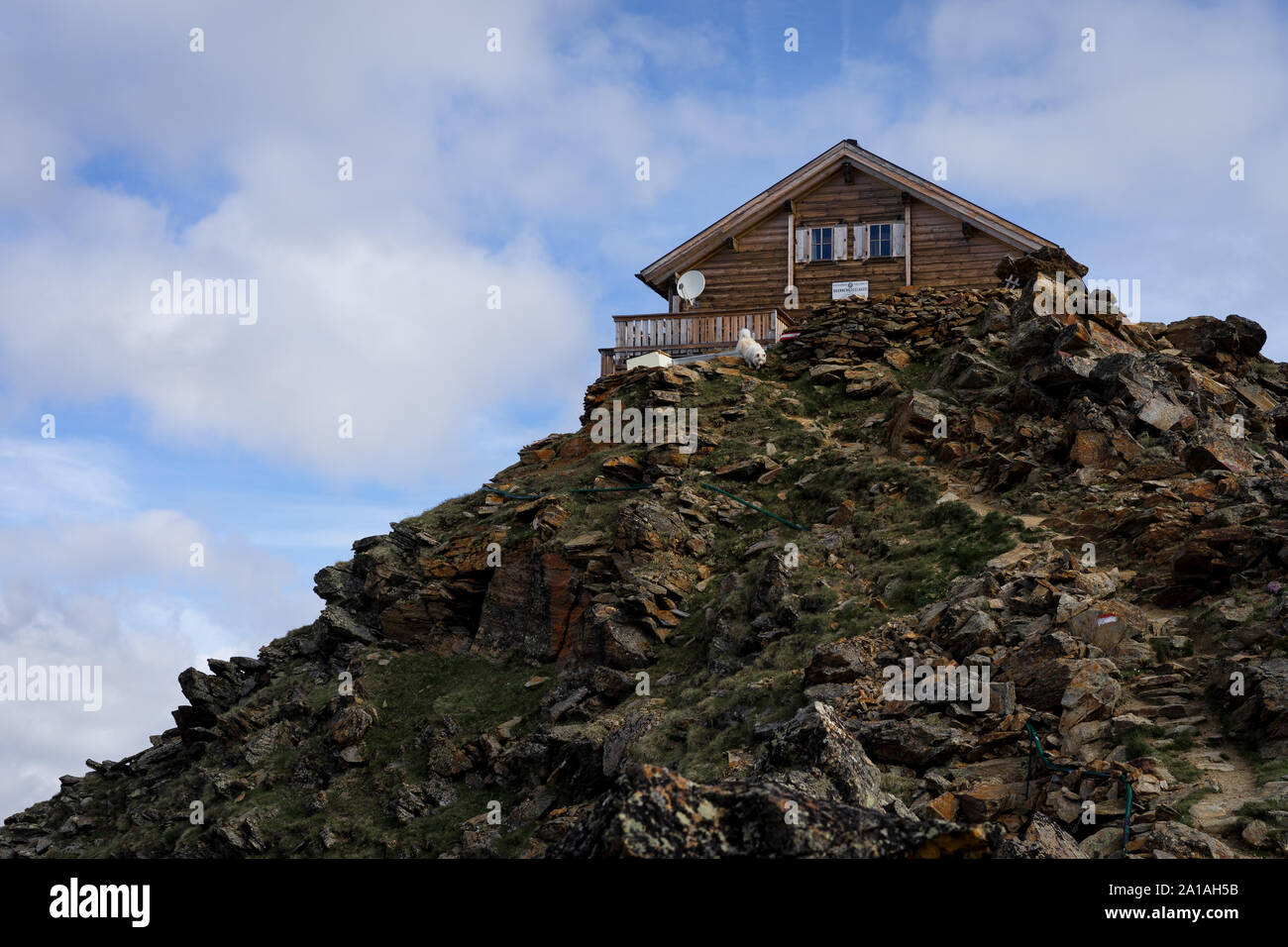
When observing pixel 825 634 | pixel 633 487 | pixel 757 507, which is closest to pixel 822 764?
pixel 825 634

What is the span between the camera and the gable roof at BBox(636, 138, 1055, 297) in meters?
34.7

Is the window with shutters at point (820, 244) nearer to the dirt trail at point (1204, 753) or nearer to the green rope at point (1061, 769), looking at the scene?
the dirt trail at point (1204, 753)

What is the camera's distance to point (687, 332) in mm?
32188

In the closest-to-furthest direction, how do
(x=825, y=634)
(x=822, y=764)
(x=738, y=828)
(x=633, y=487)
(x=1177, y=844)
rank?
(x=738, y=828), (x=822, y=764), (x=1177, y=844), (x=825, y=634), (x=633, y=487)

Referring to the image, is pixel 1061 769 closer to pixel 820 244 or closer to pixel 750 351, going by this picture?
pixel 750 351

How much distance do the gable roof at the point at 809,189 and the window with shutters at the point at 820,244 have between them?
1594 mm

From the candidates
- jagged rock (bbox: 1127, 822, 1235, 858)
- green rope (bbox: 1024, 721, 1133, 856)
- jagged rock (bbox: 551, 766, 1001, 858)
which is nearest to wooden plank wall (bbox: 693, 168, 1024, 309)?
green rope (bbox: 1024, 721, 1133, 856)

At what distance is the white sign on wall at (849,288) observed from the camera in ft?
118

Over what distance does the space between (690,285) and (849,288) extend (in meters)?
5.59

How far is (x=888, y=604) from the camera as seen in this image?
17766 millimetres

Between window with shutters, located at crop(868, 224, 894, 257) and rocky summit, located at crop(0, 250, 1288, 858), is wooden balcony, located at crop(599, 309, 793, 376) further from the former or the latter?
window with shutters, located at crop(868, 224, 894, 257)

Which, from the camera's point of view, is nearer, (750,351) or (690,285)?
(750,351)

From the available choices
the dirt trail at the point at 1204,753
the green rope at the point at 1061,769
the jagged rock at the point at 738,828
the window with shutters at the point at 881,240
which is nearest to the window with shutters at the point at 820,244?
the window with shutters at the point at 881,240

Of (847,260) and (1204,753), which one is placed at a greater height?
(847,260)
